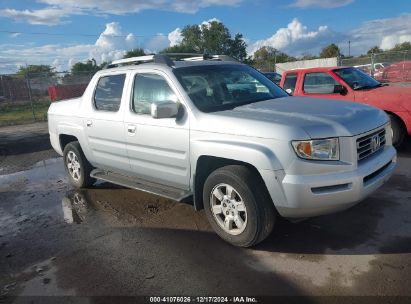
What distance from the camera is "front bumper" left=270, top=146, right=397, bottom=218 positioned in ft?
11.3

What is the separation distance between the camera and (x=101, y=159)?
5742 mm

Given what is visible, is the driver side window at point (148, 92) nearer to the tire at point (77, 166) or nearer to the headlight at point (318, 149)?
the headlight at point (318, 149)

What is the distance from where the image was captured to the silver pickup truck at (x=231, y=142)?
11.5ft

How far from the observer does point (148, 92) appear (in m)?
4.88

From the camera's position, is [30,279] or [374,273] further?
[30,279]

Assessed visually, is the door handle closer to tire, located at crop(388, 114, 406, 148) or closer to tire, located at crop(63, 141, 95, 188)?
tire, located at crop(63, 141, 95, 188)

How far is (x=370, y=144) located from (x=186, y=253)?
215 cm

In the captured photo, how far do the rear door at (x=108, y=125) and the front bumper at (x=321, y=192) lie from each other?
97.0 inches

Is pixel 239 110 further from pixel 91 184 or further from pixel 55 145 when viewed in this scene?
pixel 55 145

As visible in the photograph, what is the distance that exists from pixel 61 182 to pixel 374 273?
18.6 ft

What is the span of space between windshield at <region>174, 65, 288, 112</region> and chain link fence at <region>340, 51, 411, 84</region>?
16.7 ft

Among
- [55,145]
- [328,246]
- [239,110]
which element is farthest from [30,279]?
[55,145]

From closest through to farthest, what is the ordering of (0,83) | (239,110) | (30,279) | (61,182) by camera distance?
(30,279) → (239,110) → (61,182) → (0,83)

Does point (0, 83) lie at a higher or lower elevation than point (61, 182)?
higher
